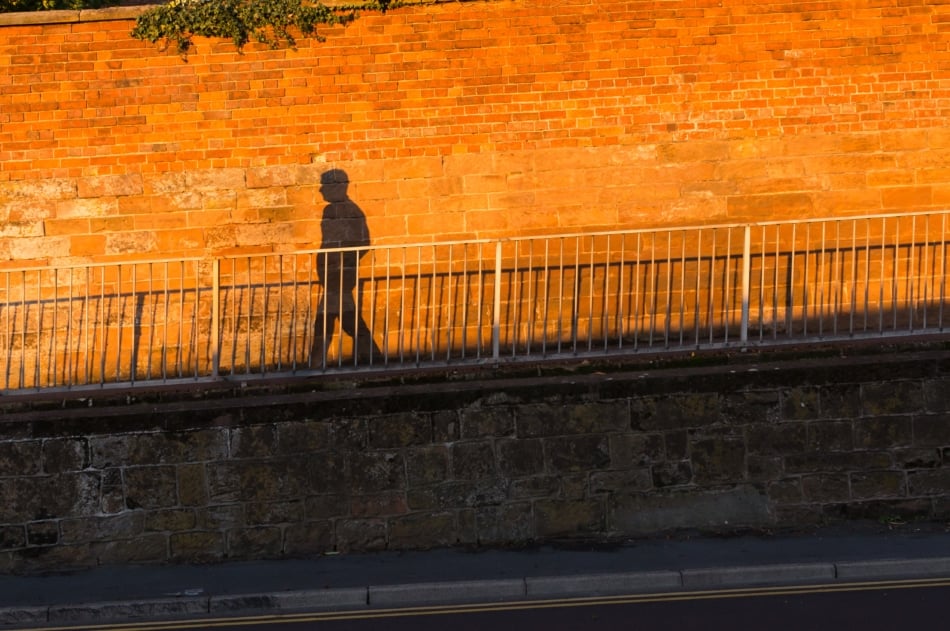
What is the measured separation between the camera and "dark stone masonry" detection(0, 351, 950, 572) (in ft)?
33.0

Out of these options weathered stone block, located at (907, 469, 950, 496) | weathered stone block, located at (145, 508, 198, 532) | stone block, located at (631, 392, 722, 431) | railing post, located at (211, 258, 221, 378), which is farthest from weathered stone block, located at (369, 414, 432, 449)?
weathered stone block, located at (907, 469, 950, 496)

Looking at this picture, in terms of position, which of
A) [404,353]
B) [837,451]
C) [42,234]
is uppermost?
[42,234]

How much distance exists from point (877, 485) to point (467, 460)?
3.34m

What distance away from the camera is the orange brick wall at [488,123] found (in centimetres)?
1113

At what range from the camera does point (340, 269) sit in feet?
35.1

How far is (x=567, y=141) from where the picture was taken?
444 inches

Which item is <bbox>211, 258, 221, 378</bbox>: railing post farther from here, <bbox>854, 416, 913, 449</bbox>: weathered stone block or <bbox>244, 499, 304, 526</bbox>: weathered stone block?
<bbox>854, 416, 913, 449</bbox>: weathered stone block

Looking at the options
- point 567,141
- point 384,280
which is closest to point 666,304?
point 567,141

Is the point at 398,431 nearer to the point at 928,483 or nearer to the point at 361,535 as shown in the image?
the point at 361,535

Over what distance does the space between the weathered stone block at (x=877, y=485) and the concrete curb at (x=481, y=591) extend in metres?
1.11

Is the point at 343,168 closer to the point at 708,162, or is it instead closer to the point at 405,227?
the point at 405,227

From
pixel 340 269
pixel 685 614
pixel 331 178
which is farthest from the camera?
pixel 331 178

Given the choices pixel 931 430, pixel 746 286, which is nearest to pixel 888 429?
pixel 931 430

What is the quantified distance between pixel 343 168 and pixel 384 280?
3.51 feet
